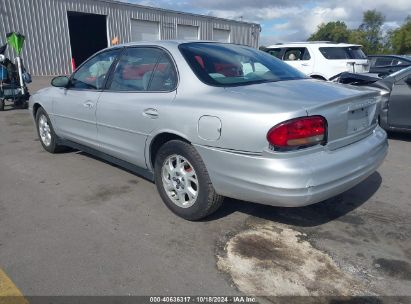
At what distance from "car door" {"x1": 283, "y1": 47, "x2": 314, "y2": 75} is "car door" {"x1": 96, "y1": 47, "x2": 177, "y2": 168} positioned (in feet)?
26.6

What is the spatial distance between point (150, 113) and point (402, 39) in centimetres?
7824

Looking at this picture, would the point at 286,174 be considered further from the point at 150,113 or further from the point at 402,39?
the point at 402,39

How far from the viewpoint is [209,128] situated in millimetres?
2939

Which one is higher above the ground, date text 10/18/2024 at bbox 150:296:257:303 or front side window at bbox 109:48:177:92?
front side window at bbox 109:48:177:92

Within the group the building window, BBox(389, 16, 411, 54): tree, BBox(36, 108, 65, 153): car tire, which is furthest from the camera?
BBox(389, 16, 411, 54): tree

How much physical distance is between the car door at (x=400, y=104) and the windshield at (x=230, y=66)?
10.4 feet

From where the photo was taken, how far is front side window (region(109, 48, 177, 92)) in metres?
3.53

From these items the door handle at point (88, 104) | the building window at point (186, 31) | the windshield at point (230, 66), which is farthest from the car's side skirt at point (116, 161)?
the building window at point (186, 31)

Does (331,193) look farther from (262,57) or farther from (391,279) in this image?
(262,57)

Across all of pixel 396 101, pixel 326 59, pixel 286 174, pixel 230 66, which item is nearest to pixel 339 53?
pixel 326 59

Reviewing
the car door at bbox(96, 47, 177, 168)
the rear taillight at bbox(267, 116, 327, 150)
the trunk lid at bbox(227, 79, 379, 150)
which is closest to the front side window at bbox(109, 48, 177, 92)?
the car door at bbox(96, 47, 177, 168)

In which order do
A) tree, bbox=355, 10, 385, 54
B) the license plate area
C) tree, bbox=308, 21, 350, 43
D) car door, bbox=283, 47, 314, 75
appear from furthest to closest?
tree, bbox=308, 21, 350, 43
tree, bbox=355, 10, 385, 54
car door, bbox=283, 47, 314, 75
the license plate area

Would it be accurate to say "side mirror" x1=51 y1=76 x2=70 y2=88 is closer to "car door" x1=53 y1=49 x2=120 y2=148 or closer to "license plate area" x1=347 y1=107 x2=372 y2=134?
"car door" x1=53 y1=49 x2=120 y2=148

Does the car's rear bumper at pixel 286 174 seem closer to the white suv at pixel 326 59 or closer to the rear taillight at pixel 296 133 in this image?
the rear taillight at pixel 296 133
